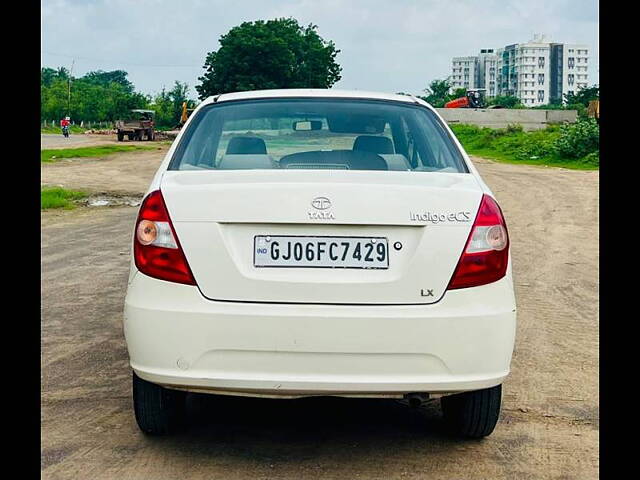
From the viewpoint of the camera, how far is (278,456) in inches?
161

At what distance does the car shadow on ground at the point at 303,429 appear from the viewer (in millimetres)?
4203

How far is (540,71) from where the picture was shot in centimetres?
16438

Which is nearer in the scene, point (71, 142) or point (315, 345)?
point (315, 345)

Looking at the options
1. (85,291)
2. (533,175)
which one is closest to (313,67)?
(533,175)

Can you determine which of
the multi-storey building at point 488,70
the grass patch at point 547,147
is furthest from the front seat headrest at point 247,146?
the multi-storey building at point 488,70

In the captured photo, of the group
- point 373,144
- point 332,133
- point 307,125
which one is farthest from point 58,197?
point 373,144

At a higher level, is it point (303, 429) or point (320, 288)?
point (320, 288)

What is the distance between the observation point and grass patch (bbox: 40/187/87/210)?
52.8 ft

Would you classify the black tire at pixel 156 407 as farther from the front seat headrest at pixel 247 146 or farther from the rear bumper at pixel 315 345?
the front seat headrest at pixel 247 146

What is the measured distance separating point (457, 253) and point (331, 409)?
1473 mm

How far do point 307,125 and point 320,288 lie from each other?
5.44 ft

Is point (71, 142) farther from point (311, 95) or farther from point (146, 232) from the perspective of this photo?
point (146, 232)

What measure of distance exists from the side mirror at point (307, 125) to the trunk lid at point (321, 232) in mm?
1260

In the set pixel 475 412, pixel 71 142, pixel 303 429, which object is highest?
pixel 71 142
